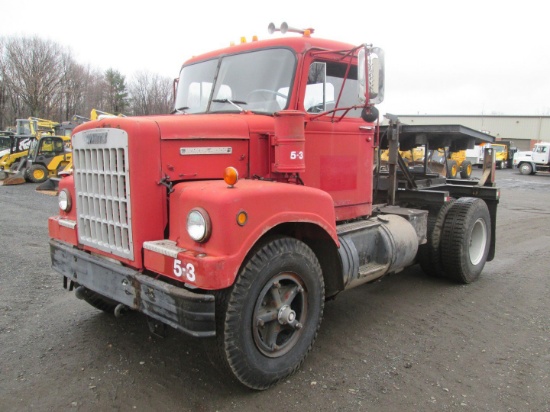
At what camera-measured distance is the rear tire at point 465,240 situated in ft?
19.0

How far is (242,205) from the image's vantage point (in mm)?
2953

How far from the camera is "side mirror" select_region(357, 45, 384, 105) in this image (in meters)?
3.57

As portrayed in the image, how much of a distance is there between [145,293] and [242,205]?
2.96ft

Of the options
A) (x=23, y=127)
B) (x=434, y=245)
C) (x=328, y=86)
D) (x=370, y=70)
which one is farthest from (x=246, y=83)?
(x=23, y=127)

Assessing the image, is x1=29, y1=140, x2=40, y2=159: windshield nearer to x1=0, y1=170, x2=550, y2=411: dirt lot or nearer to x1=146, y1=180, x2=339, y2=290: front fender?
x1=0, y1=170, x2=550, y2=411: dirt lot

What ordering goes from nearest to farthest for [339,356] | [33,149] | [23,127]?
[339,356]
[33,149]
[23,127]

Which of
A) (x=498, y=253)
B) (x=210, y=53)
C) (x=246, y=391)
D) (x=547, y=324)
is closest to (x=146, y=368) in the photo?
(x=246, y=391)

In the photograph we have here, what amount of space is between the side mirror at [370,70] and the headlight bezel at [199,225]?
1.71 metres

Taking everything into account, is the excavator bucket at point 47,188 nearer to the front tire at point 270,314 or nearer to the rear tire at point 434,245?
the rear tire at point 434,245

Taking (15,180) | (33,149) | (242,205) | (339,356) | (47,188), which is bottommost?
(339,356)

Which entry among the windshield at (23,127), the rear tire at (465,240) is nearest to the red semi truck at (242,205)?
the rear tire at (465,240)

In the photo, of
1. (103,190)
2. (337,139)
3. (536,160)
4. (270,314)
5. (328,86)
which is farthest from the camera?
(536,160)

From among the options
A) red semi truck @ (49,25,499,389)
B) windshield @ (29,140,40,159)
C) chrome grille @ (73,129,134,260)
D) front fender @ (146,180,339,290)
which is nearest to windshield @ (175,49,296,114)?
red semi truck @ (49,25,499,389)

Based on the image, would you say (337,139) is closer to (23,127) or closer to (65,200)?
(65,200)
